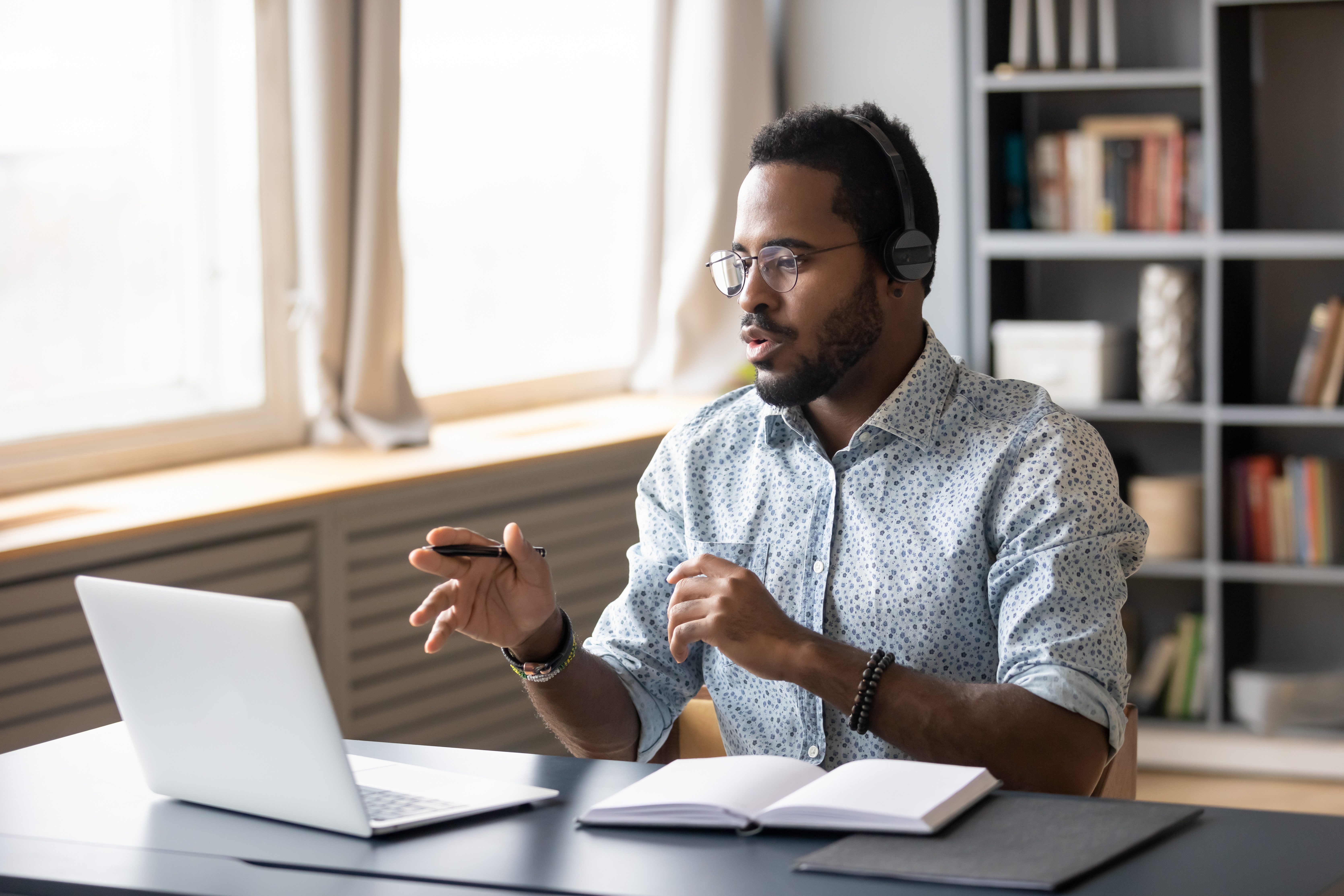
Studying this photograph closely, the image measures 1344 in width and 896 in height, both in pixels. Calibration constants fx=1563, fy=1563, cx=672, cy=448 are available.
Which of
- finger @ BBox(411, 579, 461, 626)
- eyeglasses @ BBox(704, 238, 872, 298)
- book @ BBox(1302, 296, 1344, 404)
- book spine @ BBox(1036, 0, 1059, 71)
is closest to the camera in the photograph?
finger @ BBox(411, 579, 461, 626)

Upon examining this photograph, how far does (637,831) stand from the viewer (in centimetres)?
125

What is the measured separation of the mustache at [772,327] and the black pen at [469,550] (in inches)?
15.2

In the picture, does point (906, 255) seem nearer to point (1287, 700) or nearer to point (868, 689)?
point (868, 689)

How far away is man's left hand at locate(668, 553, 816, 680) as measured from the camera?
150 centimetres

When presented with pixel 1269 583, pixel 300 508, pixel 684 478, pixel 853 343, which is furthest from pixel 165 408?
pixel 1269 583

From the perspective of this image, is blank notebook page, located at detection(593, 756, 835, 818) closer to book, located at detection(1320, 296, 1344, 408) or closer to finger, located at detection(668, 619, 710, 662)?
finger, located at detection(668, 619, 710, 662)

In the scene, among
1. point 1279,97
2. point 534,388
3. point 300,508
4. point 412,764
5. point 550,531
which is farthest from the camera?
point 534,388

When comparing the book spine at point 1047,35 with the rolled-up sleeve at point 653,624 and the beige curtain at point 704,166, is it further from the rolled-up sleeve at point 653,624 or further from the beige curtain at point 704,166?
the rolled-up sleeve at point 653,624

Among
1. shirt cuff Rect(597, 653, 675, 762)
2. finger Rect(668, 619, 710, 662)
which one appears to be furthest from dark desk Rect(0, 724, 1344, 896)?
shirt cuff Rect(597, 653, 675, 762)

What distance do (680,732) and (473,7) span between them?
236 centimetres

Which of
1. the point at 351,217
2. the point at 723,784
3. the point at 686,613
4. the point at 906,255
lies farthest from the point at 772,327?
the point at 351,217

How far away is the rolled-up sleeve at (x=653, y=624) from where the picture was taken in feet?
5.92

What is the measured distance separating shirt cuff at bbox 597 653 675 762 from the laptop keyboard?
1.49 feet

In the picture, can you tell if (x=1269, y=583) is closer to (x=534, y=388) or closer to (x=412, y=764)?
(x=534, y=388)
